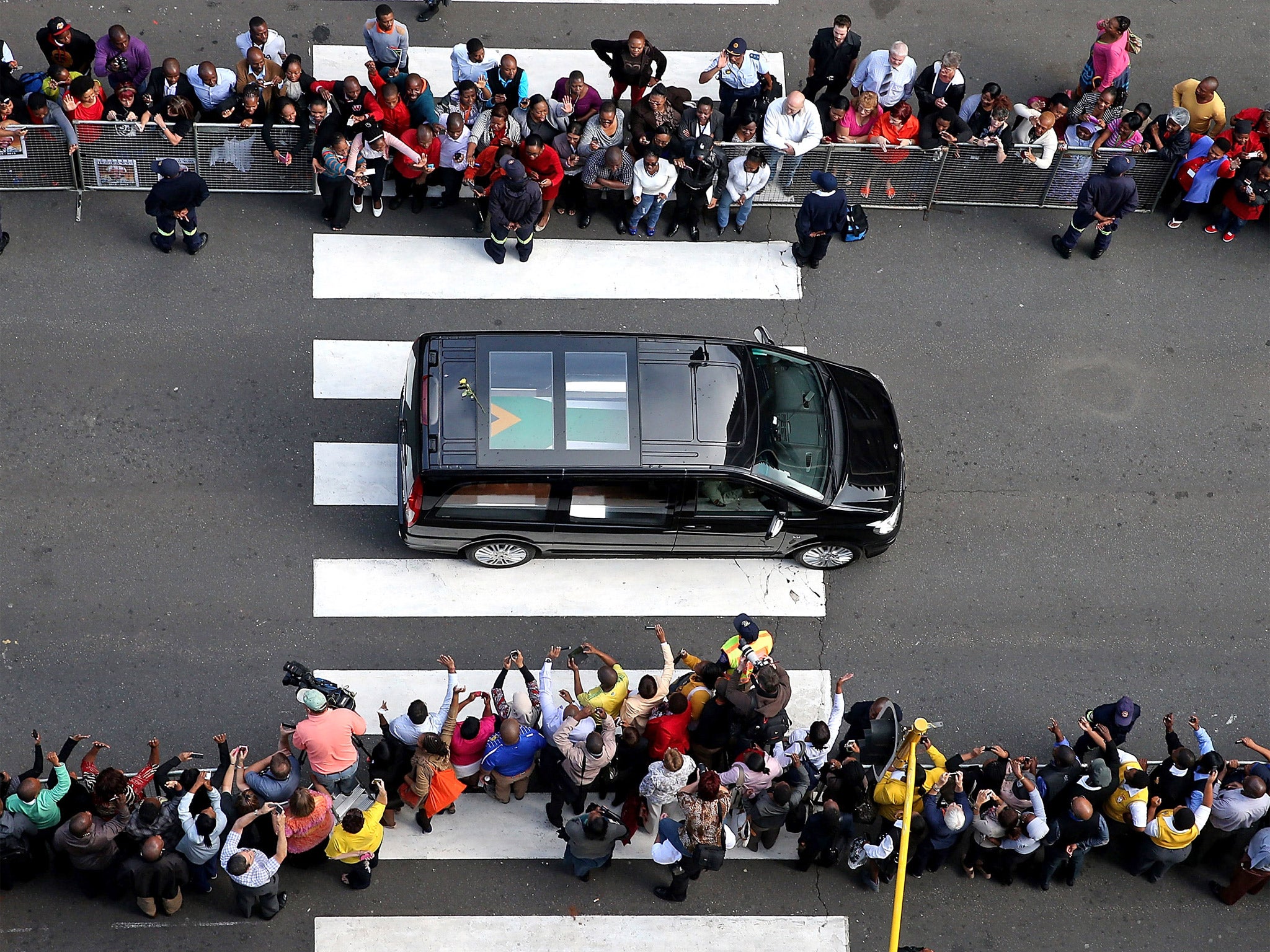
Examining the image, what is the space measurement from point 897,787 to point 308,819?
480 centimetres

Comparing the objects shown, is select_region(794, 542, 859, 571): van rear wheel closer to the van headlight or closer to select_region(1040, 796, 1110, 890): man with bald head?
the van headlight

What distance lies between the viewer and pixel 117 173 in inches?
587

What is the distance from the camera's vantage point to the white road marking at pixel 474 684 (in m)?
12.8

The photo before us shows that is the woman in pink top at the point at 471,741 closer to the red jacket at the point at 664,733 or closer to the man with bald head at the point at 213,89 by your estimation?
the red jacket at the point at 664,733

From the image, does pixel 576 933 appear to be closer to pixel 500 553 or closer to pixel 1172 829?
pixel 500 553

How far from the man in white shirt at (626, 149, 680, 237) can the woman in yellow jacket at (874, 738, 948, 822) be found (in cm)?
653

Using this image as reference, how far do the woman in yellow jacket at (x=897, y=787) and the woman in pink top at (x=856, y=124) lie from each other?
715 centimetres

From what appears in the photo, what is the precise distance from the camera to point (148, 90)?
14.8 m

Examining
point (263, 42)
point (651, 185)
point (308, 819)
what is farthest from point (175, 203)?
point (308, 819)

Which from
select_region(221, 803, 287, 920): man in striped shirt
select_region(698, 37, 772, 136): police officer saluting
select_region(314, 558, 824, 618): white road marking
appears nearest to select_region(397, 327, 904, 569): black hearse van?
select_region(314, 558, 824, 618): white road marking

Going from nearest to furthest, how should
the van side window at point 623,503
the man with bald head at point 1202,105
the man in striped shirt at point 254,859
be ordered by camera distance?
the man in striped shirt at point 254,859
the van side window at point 623,503
the man with bald head at point 1202,105

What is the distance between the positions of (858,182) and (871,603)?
4982mm

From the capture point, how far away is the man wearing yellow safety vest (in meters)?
11.7

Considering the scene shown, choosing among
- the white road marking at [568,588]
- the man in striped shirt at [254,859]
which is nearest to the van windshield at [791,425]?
the white road marking at [568,588]
